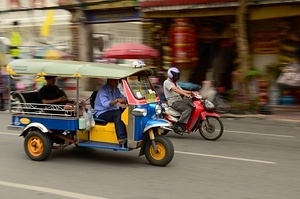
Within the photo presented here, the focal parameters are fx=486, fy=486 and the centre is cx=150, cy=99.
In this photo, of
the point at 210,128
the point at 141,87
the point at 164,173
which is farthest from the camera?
the point at 210,128

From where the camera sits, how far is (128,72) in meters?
7.79

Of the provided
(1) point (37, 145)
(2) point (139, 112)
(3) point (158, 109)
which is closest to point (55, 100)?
(1) point (37, 145)

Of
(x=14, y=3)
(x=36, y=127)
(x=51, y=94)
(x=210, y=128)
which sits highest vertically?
(x=14, y=3)

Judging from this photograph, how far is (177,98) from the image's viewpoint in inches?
428

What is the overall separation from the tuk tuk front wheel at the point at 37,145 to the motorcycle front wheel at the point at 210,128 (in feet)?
13.0

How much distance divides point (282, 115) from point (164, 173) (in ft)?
28.8

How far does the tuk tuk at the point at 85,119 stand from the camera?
25.6 ft

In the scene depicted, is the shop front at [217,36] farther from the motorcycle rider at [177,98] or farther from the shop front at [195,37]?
the motorcycle rider at [177,98]

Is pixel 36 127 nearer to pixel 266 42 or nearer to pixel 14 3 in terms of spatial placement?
pixel 266 42

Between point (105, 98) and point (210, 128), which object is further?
point (210, 128)

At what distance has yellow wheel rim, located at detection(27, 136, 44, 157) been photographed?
8281 mm

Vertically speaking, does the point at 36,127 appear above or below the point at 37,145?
above

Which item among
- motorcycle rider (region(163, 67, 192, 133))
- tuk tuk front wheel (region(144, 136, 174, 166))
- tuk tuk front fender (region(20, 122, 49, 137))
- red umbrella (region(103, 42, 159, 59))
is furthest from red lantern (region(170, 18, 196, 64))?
tuk tuk front wheel (region(144, 136, 174, 166))

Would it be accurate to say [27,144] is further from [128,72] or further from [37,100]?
[128,72]
